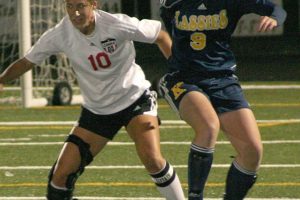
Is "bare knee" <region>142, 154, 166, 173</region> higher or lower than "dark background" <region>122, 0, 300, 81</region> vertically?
higher

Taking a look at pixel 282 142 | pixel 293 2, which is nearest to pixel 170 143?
pixel 282 142

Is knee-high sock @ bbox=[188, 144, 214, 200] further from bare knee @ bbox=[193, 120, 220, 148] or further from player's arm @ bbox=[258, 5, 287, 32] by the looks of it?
player's arm @ bbox=[258, 5, 287, 32]

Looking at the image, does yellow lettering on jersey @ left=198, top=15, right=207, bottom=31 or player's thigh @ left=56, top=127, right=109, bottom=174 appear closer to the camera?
player's thigh @ left=56, top=127, right=109, bottom=174

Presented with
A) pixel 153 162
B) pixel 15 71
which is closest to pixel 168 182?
pixel 153 162

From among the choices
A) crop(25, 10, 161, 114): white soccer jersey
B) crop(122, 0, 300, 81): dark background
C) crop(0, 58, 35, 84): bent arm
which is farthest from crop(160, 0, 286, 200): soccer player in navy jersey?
crop(122, 0, 300, 81): dark background

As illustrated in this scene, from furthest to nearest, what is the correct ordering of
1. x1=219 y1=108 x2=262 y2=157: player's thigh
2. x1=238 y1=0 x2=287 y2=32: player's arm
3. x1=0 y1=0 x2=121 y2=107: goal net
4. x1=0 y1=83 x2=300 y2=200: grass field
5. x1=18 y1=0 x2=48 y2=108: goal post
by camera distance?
1. x1=0 y1=0 x2=121 y2=107: goal net
2. x1=18 y1=0 x2=48 y2=108: goal post
3. x1=0 y1=83 x2=300 y2=200: grass field
4. x1=219 y1=108 x2=262 y2=157: player's thigh
5. x1=238 y1=0 x2=287 y2=32: player's arm

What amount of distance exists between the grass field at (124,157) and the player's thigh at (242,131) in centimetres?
151

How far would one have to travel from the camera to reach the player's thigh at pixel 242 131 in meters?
8.00

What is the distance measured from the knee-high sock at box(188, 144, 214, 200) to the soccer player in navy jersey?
0.04 m

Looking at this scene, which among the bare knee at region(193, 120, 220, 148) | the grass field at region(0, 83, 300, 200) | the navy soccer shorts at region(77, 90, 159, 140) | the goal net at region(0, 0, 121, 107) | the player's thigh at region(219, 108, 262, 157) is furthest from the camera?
the goal net at region(0, 0, 121, 107)

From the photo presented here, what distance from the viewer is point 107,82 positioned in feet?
27.1

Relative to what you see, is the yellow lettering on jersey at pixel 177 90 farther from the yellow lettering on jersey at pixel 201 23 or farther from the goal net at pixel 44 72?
the goal net at pixel 44 72

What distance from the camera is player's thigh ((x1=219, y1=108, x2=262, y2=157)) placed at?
8.00 metres

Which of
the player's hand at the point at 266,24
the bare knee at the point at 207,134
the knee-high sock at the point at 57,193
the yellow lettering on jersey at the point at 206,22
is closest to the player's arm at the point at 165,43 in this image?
the yellow lettering on jersey at the point at 206,22
